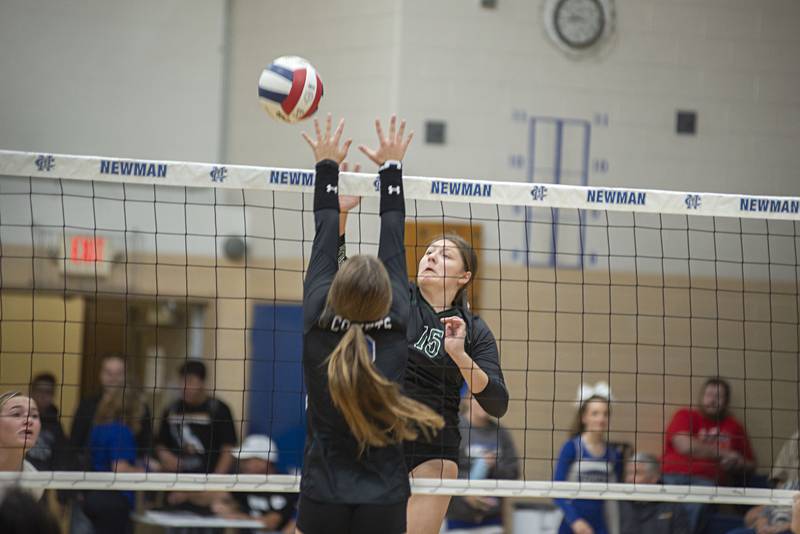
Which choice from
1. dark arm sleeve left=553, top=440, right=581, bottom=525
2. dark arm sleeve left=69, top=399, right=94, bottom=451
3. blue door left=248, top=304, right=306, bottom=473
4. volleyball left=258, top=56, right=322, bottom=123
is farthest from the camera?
blue door left=248, top=304, right=306, bottom=473

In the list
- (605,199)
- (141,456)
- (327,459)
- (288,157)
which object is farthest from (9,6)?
(327,459)

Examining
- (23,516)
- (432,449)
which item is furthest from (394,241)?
(23,516)

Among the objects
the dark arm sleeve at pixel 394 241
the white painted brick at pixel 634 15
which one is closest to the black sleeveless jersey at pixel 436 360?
the dark arm sleeve at pixel 394 241

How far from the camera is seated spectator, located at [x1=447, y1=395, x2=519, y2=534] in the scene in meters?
7.38

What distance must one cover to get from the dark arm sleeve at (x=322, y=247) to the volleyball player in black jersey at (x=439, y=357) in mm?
604

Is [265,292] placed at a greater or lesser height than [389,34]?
lesser

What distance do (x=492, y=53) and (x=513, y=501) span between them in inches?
150

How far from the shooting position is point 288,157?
31.9 ft

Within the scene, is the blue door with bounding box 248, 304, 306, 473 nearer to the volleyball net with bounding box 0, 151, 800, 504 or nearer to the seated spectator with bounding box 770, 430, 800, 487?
the volleyball net with bounding box 0, 151, 800, 504

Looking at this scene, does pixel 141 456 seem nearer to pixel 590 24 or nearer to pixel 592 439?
pixel 592 439

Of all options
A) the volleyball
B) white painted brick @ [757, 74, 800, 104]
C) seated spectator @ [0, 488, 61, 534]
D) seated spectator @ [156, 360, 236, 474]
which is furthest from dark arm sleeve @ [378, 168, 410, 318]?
white painted brick @ [757, 74, 800, 104]

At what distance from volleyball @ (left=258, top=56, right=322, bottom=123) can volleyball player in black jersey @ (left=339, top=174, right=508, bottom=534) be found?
565mm

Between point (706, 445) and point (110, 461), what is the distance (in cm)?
439

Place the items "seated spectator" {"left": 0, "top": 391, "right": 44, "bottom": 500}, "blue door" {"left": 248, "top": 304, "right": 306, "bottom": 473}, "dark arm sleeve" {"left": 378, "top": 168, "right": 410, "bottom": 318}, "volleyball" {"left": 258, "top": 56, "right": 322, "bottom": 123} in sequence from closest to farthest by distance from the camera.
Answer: "dark arm sleeve" {"left": 378, "top": 168, "right": 410, "bottom": 318} < "volleyball" {"left": 258, "top": 56, "right": 322, "bottom": 123} < "seated spectator" {"left": 0, "top": 391, "right": 44, "bottom": 500} < "blue door" {"left": 248, "top": 304, "right": 306, "bottom": 473}
